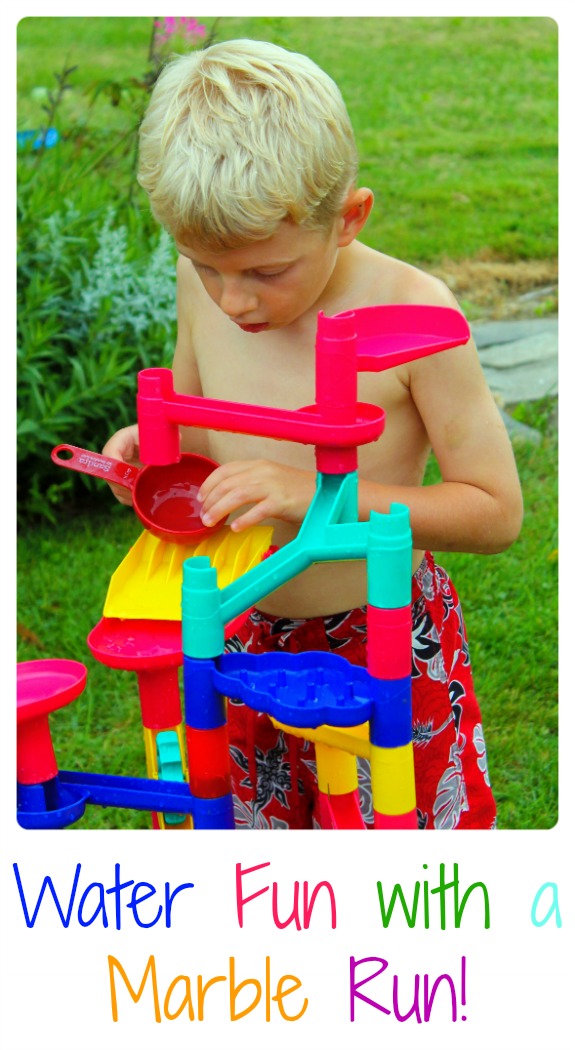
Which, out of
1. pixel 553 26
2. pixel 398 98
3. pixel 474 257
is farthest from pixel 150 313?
pixel 553 26

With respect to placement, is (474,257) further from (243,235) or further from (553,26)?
(243,235)

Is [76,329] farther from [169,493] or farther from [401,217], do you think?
[401,217]

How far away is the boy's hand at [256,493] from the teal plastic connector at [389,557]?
0.71 ft

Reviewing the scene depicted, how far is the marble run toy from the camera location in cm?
Result: 112

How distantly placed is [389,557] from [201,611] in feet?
0.67

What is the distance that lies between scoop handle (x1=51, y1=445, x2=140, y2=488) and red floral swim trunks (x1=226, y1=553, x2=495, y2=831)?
409 mm

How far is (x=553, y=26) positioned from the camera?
5.82 m

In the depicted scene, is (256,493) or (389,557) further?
(256,493)

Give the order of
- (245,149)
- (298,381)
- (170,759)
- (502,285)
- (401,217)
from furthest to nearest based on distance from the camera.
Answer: (401,217) < (502,285) < (298,381) < (170,759) < (245,149)

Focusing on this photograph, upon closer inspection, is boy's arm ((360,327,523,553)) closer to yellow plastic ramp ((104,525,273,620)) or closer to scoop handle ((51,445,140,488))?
yellow plastic ramp ((104,525,273,620))

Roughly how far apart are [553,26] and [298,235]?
5074mm

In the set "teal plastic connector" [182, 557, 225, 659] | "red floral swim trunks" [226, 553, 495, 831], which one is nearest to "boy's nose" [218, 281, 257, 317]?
"teal plastic connector" [182, 557, 225, 659]

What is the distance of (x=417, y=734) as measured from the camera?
1763mm

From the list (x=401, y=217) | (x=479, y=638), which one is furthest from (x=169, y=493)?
(x=401, y=217)
